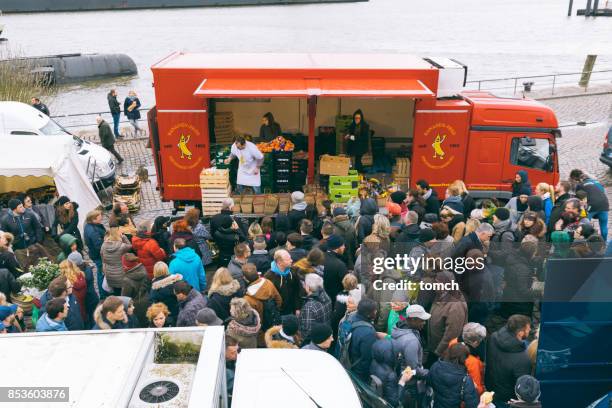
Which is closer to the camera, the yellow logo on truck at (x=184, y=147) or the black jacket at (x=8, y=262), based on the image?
the black jacket at (x=8, y=262)

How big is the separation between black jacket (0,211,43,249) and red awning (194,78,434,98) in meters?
3.70

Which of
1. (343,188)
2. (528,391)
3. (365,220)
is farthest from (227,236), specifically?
(528,391)

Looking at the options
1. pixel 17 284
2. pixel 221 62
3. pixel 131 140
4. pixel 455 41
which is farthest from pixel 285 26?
pixel 17 284

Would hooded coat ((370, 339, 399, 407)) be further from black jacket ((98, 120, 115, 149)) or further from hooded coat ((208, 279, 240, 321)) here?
black jacket ((98, 120, 115, 149))

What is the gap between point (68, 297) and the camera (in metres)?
6.95

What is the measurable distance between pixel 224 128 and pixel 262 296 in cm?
708

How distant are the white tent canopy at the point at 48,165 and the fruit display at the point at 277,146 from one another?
3798mm

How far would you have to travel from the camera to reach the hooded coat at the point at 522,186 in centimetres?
1029

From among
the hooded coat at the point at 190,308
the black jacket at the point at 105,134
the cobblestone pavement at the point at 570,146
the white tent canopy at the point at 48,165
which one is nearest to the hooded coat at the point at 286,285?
the hooded coat at the point at 190,308

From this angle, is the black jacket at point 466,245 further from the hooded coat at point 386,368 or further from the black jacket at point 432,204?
the hooded coat at point 386,368

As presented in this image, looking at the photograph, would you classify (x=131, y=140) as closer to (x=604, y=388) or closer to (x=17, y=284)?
(x=17, y=284)

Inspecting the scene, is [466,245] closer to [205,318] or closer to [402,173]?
[205,318]

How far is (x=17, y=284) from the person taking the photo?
778cm

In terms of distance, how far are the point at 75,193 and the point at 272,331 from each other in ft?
23.1
